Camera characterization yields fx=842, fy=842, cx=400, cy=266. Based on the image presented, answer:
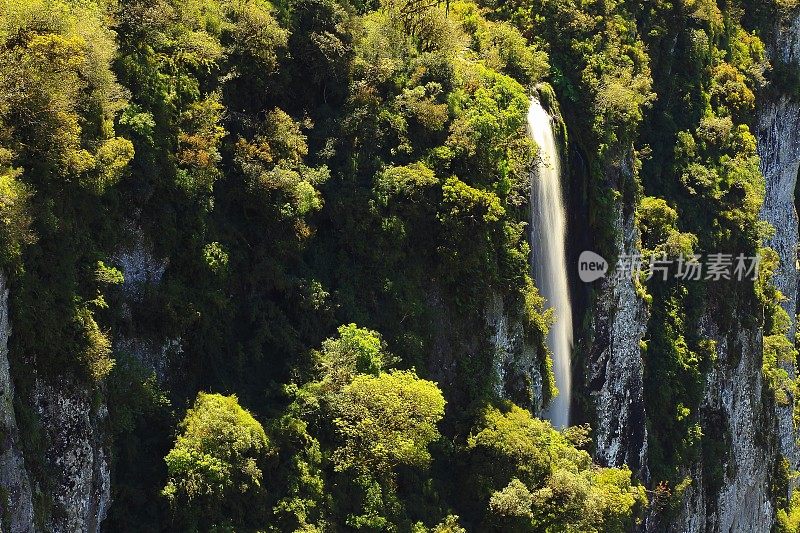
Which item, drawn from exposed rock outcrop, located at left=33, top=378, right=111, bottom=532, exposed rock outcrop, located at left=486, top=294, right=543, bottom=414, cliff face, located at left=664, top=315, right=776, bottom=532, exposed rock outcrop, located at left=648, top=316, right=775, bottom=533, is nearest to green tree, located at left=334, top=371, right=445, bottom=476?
exposed rock outcrop, located at left=486, top=294, right=543, bottom=414

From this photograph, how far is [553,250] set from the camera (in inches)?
1177

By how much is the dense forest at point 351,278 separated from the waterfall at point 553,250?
0.60 meters

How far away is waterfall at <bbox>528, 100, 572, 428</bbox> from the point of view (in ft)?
94.9

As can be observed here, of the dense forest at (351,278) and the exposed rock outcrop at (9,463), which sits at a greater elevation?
the dense forest at (351,278)

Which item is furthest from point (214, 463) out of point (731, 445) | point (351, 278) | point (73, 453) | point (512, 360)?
point (731, 445)

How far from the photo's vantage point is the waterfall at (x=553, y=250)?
2894 cm

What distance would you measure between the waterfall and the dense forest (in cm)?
60

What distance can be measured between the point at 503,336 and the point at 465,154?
5742mm

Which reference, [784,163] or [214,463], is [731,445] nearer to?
[784,163]

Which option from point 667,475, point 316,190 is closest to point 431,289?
point 316,190

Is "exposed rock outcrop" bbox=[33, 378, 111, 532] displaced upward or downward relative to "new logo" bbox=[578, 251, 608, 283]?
downward

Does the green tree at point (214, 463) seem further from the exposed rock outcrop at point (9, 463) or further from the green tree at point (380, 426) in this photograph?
the exposed rock outcrop at point (9, 463)

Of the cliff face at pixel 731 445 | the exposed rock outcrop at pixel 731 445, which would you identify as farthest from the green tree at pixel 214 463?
the cliff face at pixel 731 445

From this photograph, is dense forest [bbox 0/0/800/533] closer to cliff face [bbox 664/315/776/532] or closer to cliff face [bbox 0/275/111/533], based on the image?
cliff face [bbox 0/275/111/533]
